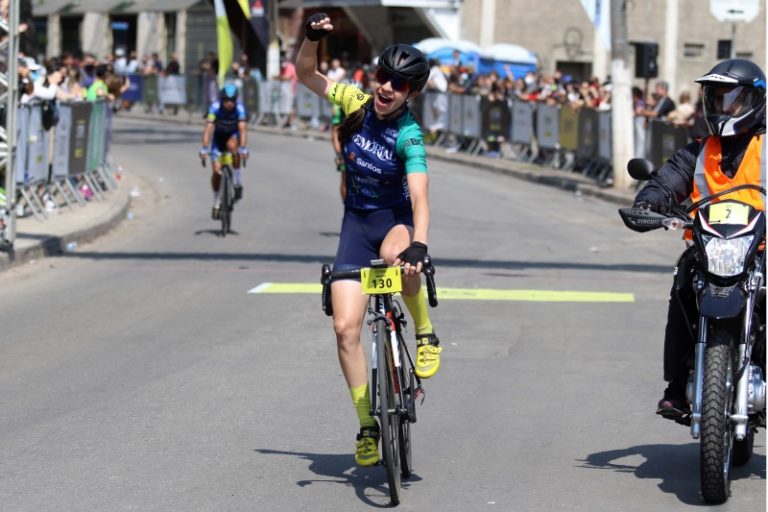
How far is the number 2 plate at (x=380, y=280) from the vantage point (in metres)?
6.34

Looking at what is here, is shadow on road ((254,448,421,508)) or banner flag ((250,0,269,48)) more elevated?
banner flag ((250,0,269,48))

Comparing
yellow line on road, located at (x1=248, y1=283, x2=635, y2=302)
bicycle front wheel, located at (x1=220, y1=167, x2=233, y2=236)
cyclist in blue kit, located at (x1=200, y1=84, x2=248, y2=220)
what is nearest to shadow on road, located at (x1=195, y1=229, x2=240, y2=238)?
bicycle front wheel, located at (x1=220, y1=167, x2=233, y2=236)

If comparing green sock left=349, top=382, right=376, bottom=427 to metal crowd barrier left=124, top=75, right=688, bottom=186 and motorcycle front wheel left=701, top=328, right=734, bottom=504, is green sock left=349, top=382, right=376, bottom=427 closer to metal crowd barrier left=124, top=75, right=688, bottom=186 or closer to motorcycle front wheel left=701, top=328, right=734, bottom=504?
motorcycle front wheel left=701, top=328, right=734, bottom=504

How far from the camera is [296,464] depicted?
709 centimetres

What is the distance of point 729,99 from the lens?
665 cm

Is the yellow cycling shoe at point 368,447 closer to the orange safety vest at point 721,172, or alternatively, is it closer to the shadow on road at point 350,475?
the shadow on road at point 350,475

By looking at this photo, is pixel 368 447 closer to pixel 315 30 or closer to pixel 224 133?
pixel 315 30

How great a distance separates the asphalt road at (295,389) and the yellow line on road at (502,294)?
0.45ft

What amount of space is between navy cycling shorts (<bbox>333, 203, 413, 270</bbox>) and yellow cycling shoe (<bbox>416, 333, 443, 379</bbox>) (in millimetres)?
450

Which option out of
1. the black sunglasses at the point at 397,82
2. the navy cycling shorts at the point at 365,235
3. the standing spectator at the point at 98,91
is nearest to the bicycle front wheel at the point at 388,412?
the navy cycling shorts at the point at 365,235

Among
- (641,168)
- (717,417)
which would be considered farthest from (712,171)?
(717,417)

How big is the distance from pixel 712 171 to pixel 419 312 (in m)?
1.42

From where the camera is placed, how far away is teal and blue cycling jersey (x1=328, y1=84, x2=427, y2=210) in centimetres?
666

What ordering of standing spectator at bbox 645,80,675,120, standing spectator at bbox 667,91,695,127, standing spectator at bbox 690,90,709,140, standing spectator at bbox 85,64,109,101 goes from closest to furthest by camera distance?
standing spectator at bbox 690,90,709,140 → standing spectator at bbox 85,64,109,101 → standing spectator at bbox 667,91,695,127 → standing spectator at bbox 645,80,675,120
